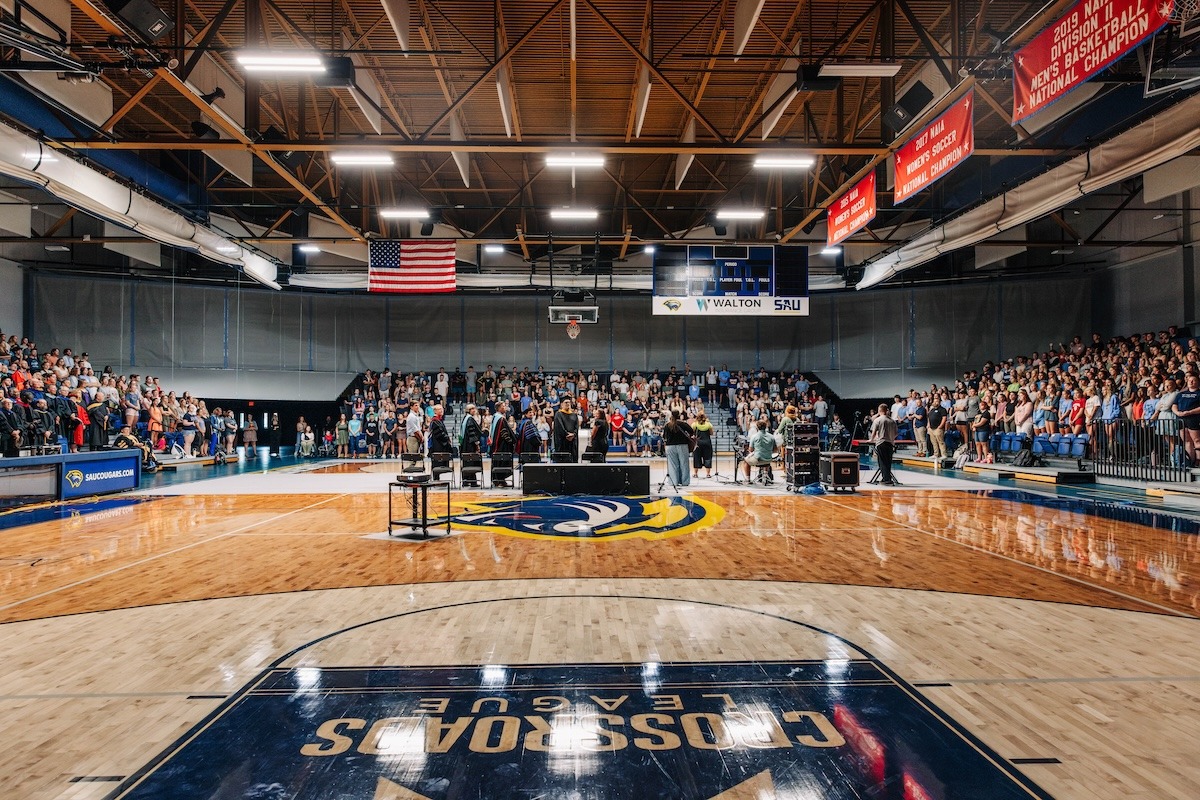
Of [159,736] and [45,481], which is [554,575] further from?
[45,481]

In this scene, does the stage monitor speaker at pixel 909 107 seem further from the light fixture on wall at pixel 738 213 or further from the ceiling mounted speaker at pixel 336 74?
the ceiling mounted speaker at pixel 336 74

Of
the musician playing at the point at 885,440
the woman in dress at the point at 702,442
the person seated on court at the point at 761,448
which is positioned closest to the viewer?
the person seated on court at the point at 761,448

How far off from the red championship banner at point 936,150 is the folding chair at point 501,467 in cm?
909

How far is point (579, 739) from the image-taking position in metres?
3.25

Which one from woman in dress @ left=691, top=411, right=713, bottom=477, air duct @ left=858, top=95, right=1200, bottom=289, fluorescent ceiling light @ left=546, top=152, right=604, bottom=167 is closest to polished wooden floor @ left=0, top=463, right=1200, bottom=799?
air duct @ left=858, top=95, right=1200, bottom=289

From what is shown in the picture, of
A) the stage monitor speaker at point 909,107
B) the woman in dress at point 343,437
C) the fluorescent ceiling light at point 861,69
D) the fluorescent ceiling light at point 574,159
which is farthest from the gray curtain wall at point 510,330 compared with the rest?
the fluorescent ceiling light at point 861,69

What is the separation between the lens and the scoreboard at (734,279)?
1655 cm

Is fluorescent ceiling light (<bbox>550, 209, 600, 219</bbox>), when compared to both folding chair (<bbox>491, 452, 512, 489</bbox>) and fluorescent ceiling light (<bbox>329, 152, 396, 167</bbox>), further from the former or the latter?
folding chair (<bbox>491, 452, 512, 489</bbox>)

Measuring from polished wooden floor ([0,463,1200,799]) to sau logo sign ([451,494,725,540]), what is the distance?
1.81 ft

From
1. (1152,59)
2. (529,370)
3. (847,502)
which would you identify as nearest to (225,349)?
(529,370)

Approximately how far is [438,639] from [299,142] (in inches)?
422

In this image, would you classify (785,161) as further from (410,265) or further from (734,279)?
(410,265)

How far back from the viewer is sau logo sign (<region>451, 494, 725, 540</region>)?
29.7 feet

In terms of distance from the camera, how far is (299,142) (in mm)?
12086
